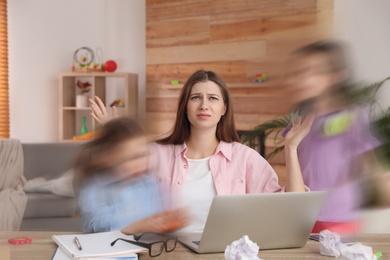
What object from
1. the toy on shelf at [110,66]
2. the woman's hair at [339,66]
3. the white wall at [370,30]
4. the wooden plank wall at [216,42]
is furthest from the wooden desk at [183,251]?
the toy on shelf at [110,66]

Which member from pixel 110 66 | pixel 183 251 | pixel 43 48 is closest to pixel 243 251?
pixel 183 251

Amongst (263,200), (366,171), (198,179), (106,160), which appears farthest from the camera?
(198,179)

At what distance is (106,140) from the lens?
1618 mm

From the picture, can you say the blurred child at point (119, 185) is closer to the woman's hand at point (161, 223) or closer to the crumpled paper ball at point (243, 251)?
the woman's hand at point (161, 223)

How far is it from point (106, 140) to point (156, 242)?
32cm

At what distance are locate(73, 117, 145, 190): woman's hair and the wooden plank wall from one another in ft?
11.5

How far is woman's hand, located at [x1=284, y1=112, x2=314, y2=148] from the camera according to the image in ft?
5.75

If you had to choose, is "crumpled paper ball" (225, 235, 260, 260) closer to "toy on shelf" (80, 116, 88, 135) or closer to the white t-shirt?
the white t-shirt

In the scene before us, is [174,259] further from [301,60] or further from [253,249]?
[301,60]

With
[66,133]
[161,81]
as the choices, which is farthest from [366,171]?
[66,133]

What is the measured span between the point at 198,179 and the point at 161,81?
14.9 ft

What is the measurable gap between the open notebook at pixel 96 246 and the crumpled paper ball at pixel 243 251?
0.34 meters

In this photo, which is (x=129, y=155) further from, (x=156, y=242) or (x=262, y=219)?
(x=262, y=219)

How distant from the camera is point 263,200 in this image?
1513 mm
